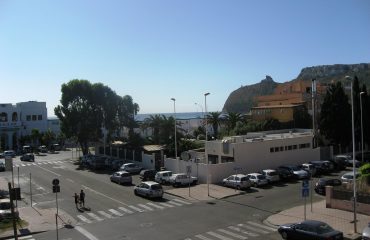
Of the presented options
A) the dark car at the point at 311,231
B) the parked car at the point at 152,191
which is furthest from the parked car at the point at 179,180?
the dark car at the point at 311,231

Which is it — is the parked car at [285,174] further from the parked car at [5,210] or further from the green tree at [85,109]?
the green tree at [85,109]

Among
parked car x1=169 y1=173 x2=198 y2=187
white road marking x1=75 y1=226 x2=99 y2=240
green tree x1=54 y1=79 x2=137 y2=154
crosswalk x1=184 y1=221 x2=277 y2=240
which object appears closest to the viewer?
crosswalk x1=184 y1=221 x2=277 y2=240

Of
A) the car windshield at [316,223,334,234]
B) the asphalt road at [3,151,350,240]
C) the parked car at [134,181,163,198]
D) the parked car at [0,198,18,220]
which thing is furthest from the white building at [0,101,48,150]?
the car windshield at [316,223,334,234]

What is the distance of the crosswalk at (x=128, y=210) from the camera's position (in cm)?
2991

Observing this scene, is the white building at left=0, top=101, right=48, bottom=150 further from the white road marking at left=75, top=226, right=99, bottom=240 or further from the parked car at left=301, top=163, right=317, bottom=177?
the white road marking at left=75, top=226, right=99, bottom=240

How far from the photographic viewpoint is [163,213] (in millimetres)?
30453

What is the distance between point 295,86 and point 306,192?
8057 cm

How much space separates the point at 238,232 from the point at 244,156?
70.1ft

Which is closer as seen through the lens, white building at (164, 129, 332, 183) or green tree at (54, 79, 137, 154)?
white building at (164, 129, 332, 183)

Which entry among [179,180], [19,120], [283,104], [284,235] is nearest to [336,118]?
[179,180]

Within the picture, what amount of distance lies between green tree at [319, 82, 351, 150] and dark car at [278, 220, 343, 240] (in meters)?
38.0

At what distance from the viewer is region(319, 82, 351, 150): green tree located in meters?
57.9

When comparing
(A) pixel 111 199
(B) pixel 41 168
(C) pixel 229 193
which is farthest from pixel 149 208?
(B) pixel 41 168

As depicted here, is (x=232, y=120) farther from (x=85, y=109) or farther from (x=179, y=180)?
(x=179, y=180)
